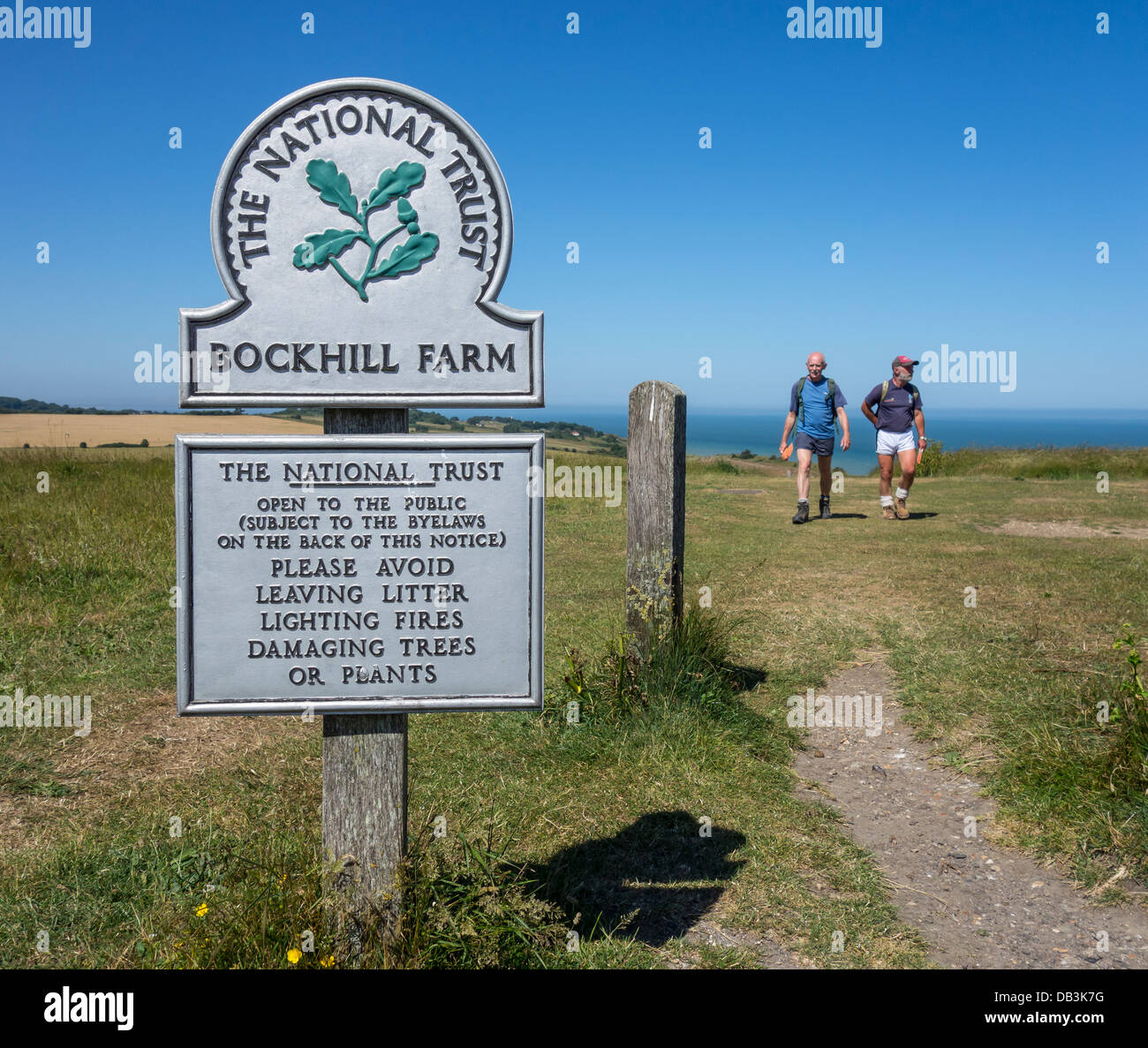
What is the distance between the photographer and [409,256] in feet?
9.18

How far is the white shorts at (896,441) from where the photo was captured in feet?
39.3

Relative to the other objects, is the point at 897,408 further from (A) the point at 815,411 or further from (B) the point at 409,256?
(B) the point at 409,256

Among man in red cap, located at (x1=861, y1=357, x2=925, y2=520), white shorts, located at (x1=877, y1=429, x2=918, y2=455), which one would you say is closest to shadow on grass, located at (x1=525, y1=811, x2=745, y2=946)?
man in red cap, located at (x1=861, y1=357, x2=925, y2=520)

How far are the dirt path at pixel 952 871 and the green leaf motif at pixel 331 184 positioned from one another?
3070mm

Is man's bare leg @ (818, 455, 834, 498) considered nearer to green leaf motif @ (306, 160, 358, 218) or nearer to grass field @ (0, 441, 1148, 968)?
grass field @ (0, 441, 1148, 968)

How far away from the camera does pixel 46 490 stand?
37.7 feet

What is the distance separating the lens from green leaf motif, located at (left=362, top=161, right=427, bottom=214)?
2.75 meters

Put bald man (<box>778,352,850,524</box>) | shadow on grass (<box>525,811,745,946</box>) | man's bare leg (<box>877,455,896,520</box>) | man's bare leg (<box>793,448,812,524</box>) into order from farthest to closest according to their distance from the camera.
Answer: man's bare leg (<box>877,455,896,520</box>), man's bare leg (<box>793,448,812,524</box>), bald man (<box>778,352,850,524</box>), shadow on grass (<box>525,811,745,946</box>)

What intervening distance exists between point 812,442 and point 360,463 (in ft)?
30.8

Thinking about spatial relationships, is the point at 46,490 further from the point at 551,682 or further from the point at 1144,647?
the point at 1144,647

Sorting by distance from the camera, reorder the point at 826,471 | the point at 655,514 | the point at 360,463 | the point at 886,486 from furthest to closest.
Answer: the point at 886,486, the point at 826,471, the point at 655,514, the point at 360,463

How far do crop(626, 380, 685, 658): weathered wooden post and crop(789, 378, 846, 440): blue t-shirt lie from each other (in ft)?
→ 21.1

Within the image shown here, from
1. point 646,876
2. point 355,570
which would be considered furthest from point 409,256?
point 646,876
